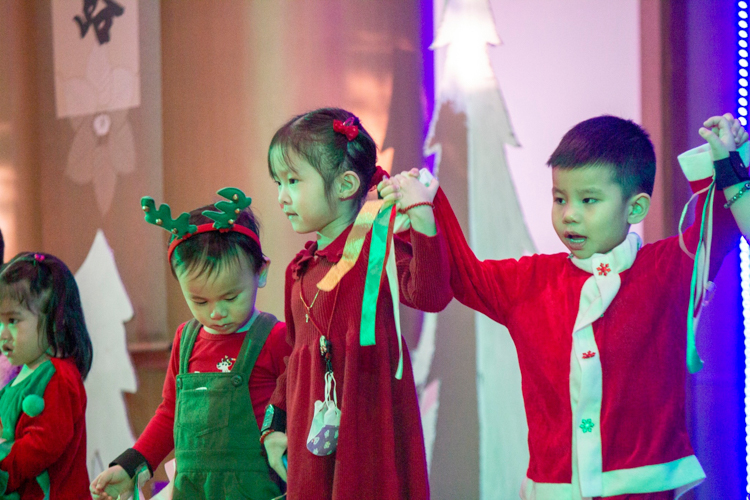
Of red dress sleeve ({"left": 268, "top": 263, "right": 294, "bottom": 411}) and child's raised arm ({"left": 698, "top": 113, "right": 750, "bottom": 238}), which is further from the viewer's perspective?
red dress sleeve ({"left": 268, "top": 263, "right": 294, "bottom": 411})

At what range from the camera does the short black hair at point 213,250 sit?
156 centimetres

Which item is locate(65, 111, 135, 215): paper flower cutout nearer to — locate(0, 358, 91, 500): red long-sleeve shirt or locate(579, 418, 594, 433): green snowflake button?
locate(0, 358, 91, 500): red long-sleeve shirt

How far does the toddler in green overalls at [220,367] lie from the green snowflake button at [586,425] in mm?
677

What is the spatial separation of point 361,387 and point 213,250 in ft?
1.61

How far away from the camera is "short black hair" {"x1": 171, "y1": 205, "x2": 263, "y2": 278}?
1.56 metres

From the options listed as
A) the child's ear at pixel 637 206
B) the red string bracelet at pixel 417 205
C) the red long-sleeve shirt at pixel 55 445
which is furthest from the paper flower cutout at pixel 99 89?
the child's ear at pixel 637 206

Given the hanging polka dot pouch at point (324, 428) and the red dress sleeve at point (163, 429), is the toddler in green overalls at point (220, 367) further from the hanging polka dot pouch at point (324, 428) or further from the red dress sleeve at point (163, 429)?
the hanging polka dot pouch at point (324, 428)

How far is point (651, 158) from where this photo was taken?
133 cm

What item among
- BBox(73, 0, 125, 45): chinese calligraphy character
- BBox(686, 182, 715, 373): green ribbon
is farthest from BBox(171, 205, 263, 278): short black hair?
BBox(73, 0, 125, 45): chinese calligraphy character

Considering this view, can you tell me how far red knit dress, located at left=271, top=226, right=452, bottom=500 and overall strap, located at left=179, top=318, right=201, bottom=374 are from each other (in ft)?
1.11

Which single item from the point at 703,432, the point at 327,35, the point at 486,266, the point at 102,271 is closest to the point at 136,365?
the point at 102,271

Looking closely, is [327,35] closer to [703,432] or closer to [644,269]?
[644,269]

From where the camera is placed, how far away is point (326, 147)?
1382 millimetres

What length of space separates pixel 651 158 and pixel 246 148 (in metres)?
1.45
